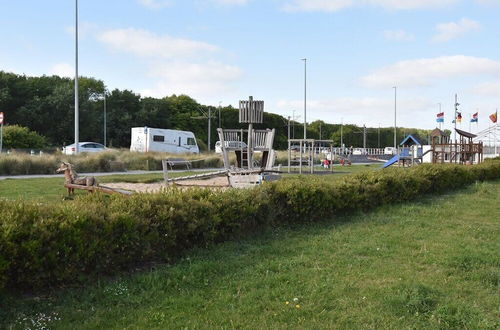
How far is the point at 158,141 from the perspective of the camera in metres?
38.1

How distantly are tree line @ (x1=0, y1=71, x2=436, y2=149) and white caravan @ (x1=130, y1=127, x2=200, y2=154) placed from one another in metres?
13.0

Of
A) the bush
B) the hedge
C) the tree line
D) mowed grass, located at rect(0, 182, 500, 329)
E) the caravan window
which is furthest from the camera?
the tree line

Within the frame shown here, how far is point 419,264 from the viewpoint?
526 centimetres

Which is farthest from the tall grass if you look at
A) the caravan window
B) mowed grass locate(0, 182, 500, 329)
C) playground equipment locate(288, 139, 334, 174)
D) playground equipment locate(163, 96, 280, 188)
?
mowed grass locate(0, 182, 500, 329)

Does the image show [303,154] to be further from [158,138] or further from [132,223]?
[132,223]

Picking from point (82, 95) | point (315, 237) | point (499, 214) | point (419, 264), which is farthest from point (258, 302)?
point (82, 95)

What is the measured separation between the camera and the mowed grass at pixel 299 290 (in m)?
3.61

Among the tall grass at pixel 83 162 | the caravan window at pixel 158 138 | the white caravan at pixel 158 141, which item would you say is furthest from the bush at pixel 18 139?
the tall grass at pixel 83 162

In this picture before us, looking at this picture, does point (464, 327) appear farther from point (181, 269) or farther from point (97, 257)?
point (97, 257)

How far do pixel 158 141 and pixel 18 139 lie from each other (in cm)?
999

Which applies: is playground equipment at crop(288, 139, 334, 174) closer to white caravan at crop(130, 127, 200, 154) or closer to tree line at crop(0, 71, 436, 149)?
white caravan at crop(130, 127, 200, 154)

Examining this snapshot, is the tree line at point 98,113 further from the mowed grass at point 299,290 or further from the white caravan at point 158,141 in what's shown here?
the mowed grass at point 299,290

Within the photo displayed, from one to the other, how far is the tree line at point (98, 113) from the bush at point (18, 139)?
10905 mm

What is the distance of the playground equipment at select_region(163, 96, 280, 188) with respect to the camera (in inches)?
443
